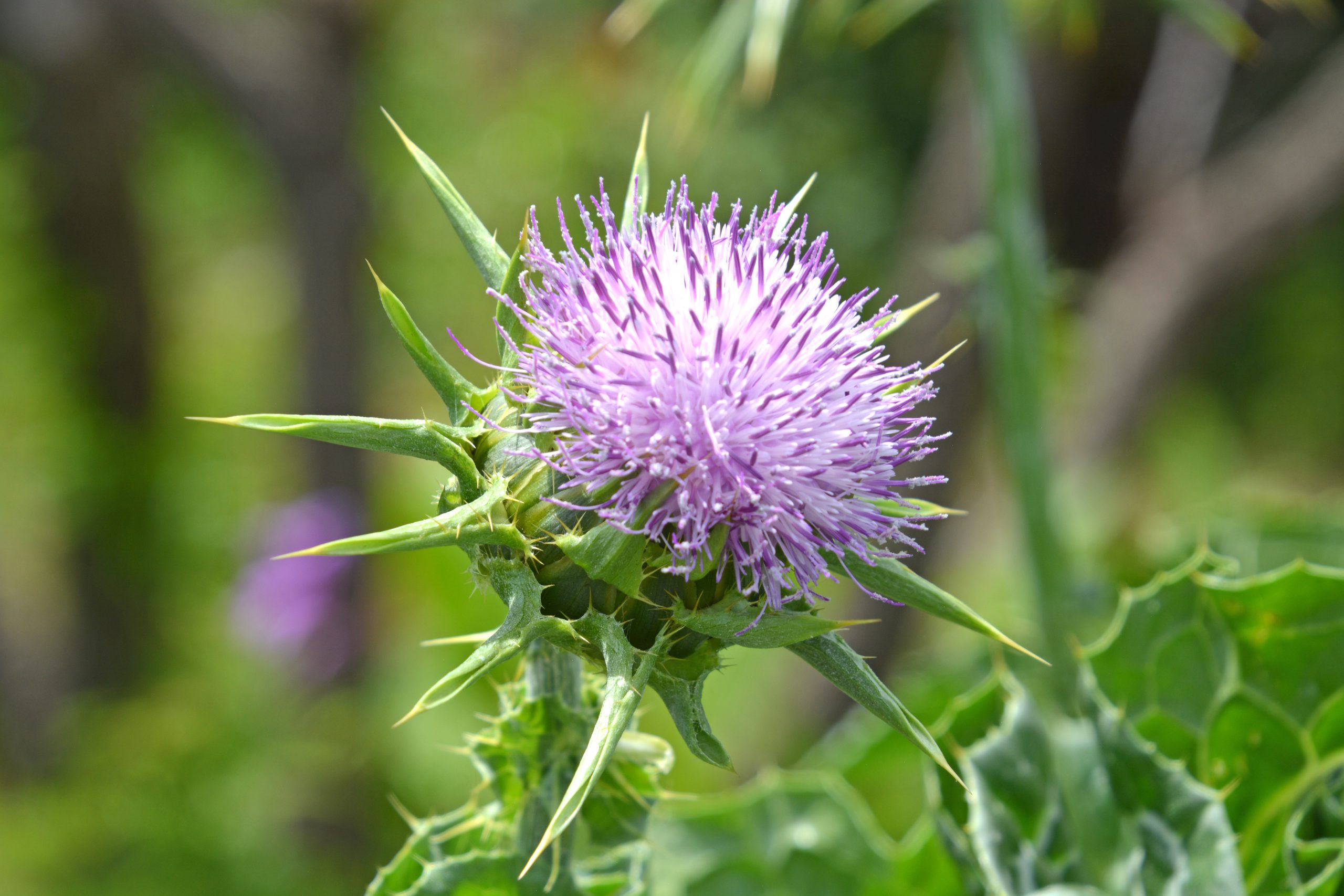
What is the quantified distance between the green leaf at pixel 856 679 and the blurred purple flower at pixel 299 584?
10.5ft

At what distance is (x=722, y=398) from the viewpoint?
121cm

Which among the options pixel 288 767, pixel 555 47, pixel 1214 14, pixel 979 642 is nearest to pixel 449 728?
pixel 288 767

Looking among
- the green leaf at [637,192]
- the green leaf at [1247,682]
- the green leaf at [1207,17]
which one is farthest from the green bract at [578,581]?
the green leaf at [1207,17]

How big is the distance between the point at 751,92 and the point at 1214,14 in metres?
1.13

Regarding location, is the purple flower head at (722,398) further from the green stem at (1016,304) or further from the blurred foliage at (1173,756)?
the green stem at (1016,304)

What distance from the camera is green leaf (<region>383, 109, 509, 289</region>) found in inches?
55.7

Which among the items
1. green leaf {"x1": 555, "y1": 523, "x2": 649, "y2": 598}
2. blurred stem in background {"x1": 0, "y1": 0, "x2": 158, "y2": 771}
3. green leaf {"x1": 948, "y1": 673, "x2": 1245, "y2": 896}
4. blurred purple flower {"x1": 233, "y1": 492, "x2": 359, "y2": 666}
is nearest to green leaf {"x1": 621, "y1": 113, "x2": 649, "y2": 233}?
green leaf {"x1": 555, "y1": 523, "x2": 649, "y2": 598}

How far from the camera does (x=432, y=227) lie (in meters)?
10.5

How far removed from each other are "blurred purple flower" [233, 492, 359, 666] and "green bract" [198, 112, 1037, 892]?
300 centimetres

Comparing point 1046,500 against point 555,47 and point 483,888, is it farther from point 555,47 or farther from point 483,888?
point 555,47

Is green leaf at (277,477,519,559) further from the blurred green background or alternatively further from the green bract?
the blurred green background

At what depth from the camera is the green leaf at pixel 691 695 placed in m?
1.17

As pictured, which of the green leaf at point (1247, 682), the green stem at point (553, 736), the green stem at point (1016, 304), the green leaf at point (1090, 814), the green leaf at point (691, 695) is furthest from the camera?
the green stem at point (1016, 304)

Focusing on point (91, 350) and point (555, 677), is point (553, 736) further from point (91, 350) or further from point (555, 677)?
point (91, 350)
